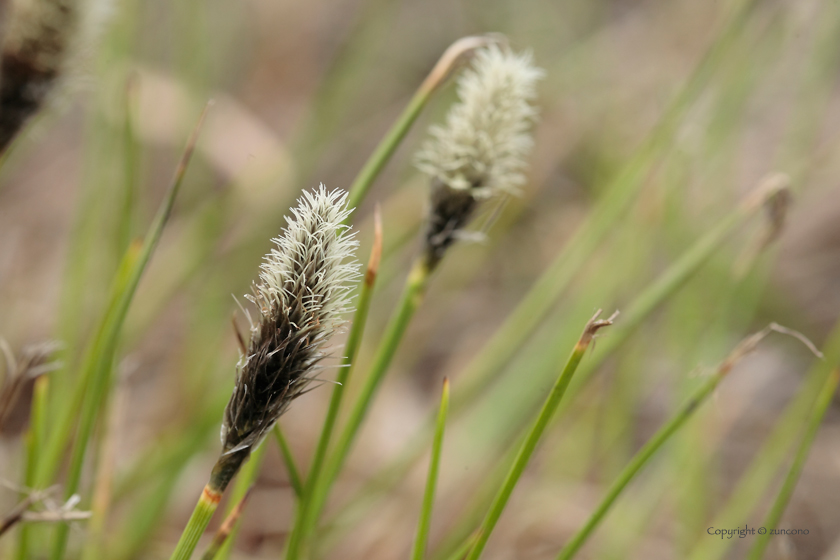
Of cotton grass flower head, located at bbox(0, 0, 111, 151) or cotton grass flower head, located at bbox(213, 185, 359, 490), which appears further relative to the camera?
cotton grass flower head, located at bbox(0, 0, 111, 151)

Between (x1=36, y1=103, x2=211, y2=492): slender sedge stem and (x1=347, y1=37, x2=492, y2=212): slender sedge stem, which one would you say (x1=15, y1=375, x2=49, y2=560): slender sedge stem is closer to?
(x1=36, y1=103, x2=211, y2=492): slender sedge stem

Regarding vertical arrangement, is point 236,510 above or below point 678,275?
below

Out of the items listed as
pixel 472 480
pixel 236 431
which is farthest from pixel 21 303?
pixel 236 431

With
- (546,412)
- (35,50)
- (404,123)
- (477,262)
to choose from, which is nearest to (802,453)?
(546,412)

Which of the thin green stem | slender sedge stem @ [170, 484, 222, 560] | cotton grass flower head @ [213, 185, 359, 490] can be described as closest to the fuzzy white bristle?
cotton grass flower head @ [213, 185, 359, 490]

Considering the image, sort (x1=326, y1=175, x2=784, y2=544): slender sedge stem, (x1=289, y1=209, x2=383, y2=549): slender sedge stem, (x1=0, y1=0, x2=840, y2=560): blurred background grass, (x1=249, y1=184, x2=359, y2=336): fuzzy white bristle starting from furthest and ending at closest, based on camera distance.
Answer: (x1=0, y1=0, x2=840, y2=560): blurred background grass, (x1=326, y1=175, x2=784, y2=544): slender sedge stem, (x1=289, y1=209, x2=383, y2=549): slender sedge stem, (x1=249, y1=184, x2=359, y2=336): fuzzy white bristle

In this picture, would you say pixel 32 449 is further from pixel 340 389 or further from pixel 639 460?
pixel 639 460

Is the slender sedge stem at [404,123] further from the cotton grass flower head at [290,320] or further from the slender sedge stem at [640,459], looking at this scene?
the slender sedge stem at [640,459]
